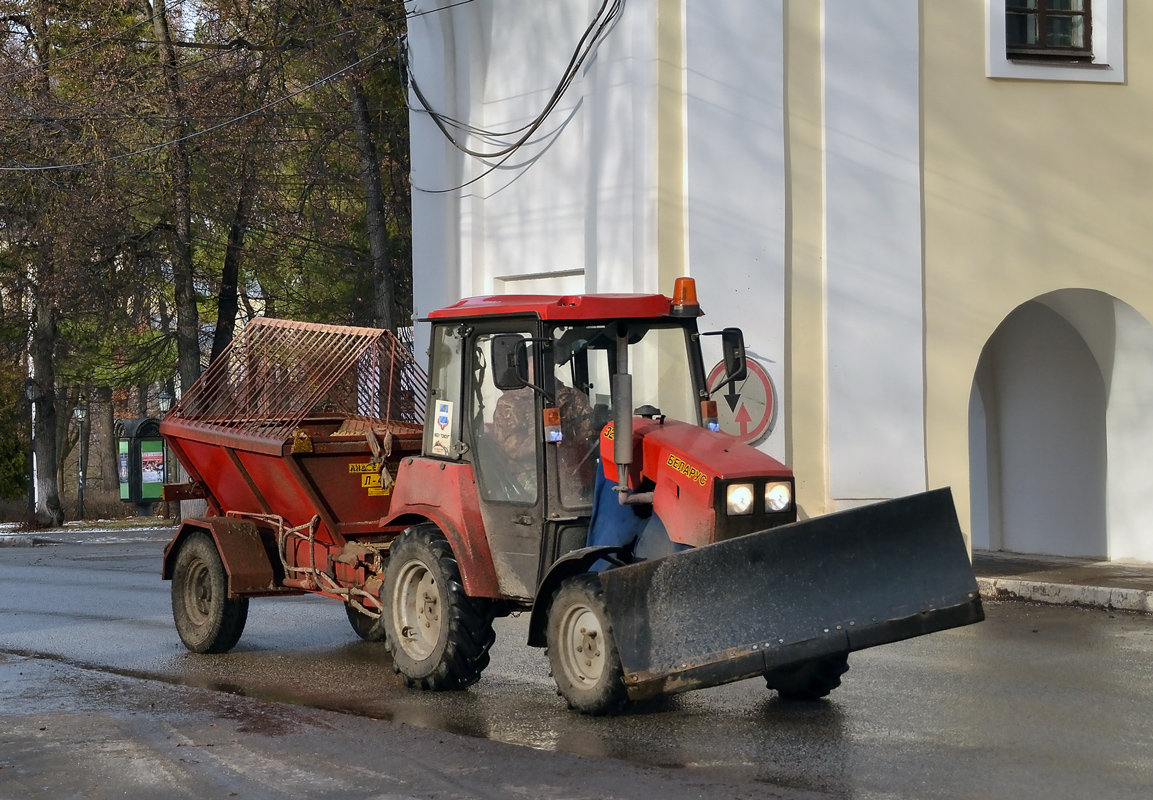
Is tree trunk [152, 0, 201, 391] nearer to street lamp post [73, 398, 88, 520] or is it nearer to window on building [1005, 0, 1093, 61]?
street lamp post [73, 398, 88, 520]

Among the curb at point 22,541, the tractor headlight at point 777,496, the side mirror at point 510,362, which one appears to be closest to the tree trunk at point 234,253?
the curb at point 22,541

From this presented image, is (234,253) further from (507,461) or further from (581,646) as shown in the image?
(581,646)

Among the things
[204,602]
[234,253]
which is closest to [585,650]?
[204,602]

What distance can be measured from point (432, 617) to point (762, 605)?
2482 mm

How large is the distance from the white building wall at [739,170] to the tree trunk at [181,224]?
14944 mm

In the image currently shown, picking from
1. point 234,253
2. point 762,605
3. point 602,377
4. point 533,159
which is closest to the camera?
point 762,605

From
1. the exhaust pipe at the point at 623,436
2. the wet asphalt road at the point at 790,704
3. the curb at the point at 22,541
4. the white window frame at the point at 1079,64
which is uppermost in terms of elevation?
the white window frame at the point at 1079,64

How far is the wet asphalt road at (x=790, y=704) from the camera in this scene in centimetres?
645

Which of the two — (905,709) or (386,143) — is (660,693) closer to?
(905,709)

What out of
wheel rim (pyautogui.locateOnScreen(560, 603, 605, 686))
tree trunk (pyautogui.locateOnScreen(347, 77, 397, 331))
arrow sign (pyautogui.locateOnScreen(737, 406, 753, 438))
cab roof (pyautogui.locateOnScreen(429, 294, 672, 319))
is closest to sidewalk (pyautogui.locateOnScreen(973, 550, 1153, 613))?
arrow sign (pyautogui.locateOnScreen(737, 406, 753, 438))

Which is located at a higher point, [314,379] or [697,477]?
[314,379]

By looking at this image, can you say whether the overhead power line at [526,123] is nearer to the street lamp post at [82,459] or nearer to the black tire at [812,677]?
the black tire at [812,677]

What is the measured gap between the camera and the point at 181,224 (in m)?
28.0

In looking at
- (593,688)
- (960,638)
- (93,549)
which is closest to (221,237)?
(93,549)
